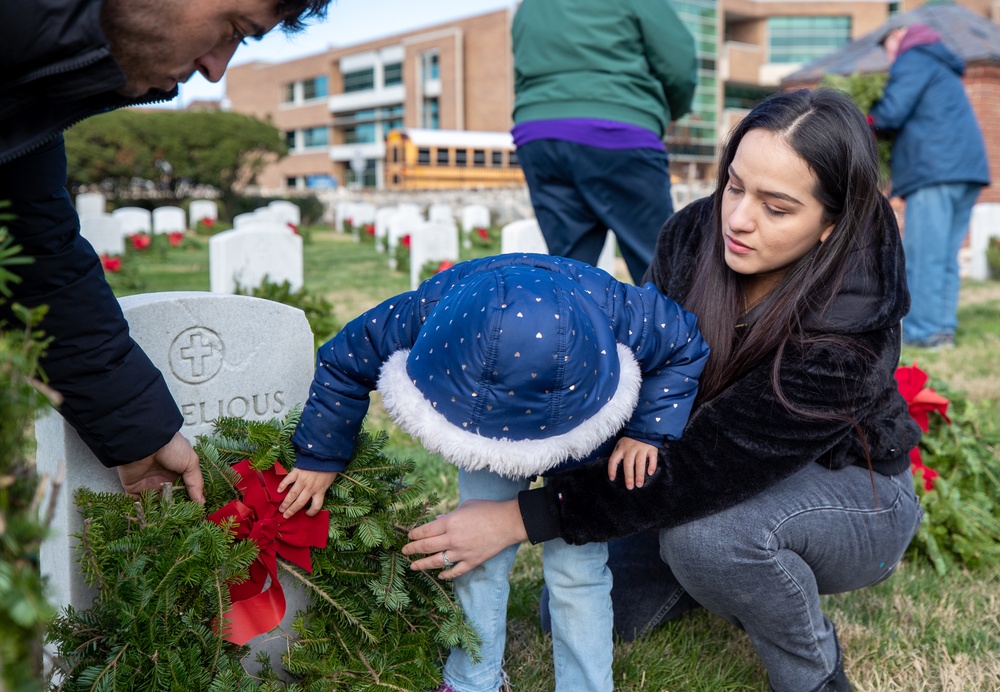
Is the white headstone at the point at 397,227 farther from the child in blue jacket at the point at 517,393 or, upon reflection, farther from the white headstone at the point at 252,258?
the child in blue jacket at the point at 517,393

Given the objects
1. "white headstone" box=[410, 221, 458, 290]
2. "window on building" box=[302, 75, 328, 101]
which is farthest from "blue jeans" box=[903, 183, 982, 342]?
"window on building" box=[302, 75, 328, 101]

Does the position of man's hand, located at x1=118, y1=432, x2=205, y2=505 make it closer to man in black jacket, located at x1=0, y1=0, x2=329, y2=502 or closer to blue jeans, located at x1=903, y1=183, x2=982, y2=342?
man in black jacket, located at x1=0, y1=0, x2=329, y2=502

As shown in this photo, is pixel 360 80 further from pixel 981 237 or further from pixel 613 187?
pixel 613 187

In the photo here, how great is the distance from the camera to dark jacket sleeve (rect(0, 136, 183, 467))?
59.8 inches

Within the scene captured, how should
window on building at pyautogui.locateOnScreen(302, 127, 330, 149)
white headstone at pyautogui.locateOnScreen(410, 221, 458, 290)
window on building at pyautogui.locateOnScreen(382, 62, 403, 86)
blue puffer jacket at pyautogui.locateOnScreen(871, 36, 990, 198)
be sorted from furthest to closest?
window on building at pyautogui.locateOnScreen(302, 127, 330, 149), window on building at pyautogui.locateOnScreen(382, 62, 403, 86), white headstone at pyautogui.locateOnScreen(410, 221, 458, 290), blue puffer jacket at pyautogui.locateOnScreen(871, 36, 990, 198)

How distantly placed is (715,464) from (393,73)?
54.6m

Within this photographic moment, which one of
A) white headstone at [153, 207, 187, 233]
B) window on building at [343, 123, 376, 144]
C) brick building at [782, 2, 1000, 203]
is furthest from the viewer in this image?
window on building at [343, 123, 376, 144]

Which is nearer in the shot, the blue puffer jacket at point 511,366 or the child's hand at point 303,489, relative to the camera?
the blue puffer jacket at point 511,366

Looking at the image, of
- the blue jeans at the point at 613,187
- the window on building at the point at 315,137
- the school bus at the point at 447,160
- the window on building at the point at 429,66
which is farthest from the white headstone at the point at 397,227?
the window on building at the point at 315,137

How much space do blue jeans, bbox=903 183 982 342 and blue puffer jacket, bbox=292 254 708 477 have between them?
17.0 ft

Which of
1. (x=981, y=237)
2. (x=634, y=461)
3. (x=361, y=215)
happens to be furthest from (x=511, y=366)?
(x=361, y=215)

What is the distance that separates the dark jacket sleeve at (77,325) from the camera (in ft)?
4.98

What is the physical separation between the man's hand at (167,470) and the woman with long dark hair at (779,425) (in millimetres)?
475

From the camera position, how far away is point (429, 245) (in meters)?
8.50
